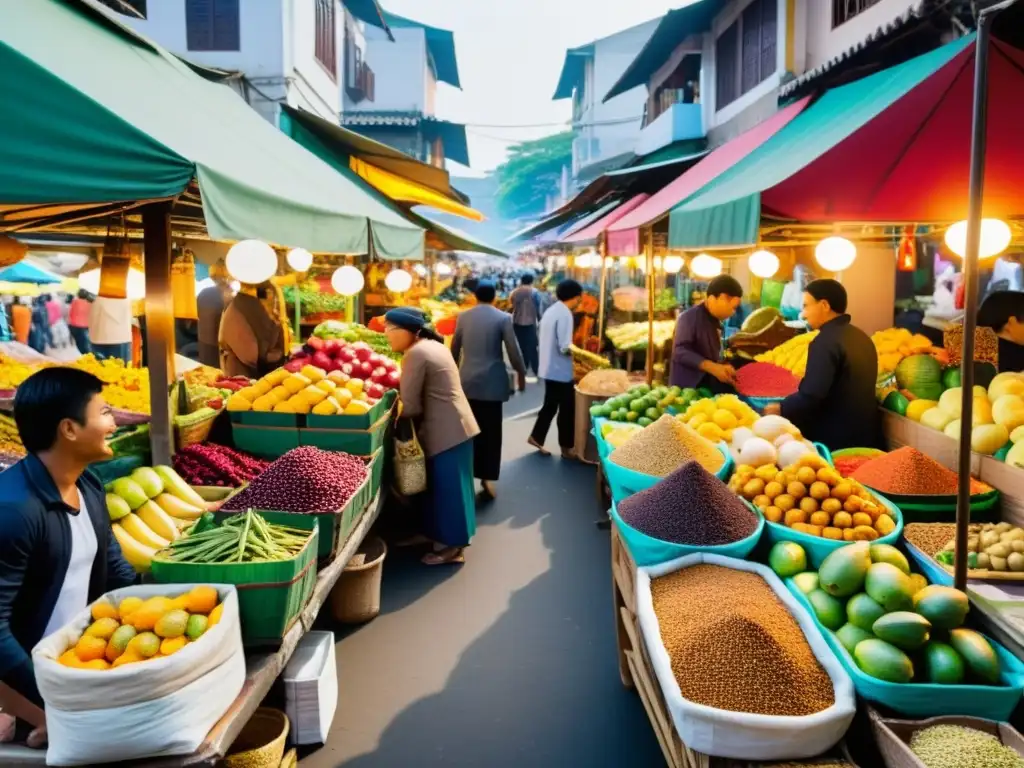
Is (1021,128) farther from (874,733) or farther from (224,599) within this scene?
(224,599)

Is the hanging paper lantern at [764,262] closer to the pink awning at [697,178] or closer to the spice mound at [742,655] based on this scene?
the pink awning at [697,178]

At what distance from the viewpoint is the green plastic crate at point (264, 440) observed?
5.09 meters

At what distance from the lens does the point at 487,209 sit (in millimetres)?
96625

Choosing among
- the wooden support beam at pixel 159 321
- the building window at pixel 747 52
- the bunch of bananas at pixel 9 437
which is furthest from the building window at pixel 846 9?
the bunch of bananas at pixel 9 437

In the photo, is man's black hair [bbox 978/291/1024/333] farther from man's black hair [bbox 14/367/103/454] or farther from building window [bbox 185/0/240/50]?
building window [bbox 185/0/240/50]

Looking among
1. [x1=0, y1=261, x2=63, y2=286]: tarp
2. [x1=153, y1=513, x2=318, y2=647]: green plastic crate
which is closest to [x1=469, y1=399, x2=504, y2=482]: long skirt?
[x1=153, y1=513, x2=318, y2=647]: green plastic crate

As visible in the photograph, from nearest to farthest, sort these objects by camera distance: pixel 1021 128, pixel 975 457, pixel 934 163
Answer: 1. pixel 975 457
2. pixel 1021 128
3. pixel 934 163

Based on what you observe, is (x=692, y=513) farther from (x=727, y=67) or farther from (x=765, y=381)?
(x=727, y=67)

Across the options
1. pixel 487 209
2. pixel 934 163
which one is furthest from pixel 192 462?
pixel 487 209

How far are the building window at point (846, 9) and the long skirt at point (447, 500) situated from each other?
7.29 meters

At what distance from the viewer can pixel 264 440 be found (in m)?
5.12

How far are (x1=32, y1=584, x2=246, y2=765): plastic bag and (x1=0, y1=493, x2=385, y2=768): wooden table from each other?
3cm

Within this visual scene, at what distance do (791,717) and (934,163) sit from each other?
13.8 feet

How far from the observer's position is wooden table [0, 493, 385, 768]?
2.34 metres
